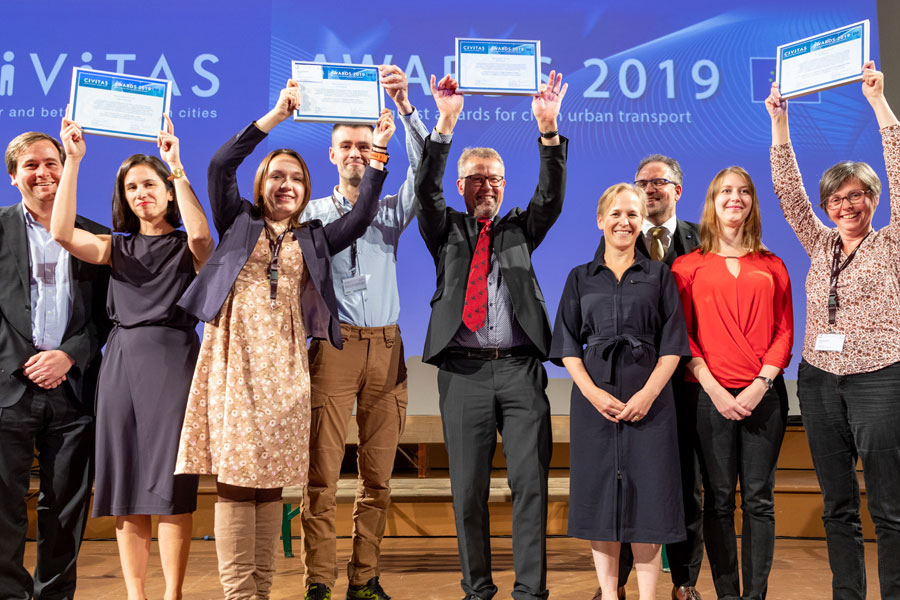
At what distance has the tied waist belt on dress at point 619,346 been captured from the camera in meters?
2.67

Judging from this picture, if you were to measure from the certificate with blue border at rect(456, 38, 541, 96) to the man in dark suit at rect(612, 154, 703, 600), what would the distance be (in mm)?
715

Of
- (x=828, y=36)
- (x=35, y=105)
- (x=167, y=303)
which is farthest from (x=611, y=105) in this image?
(x=35, y=105)

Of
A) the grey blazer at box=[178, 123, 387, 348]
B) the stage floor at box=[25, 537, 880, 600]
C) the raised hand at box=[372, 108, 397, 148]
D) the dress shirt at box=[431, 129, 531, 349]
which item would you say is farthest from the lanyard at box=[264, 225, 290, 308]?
the stage floor at box=[25, 537, 880, 600]

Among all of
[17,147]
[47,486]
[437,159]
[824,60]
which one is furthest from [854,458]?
[17,147]

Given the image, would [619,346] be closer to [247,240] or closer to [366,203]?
[366,203]

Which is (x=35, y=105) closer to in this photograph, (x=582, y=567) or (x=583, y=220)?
(x=583, y=220)

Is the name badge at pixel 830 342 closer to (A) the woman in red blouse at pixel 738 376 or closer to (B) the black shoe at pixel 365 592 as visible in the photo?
(A) the woman in red blouse at pixel 738 376

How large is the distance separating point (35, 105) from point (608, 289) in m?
4.12

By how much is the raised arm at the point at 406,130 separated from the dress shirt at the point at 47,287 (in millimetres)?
1313

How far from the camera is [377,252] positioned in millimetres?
3207

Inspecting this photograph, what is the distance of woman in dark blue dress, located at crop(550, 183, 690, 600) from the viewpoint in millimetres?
2619

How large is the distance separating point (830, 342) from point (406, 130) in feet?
5.79

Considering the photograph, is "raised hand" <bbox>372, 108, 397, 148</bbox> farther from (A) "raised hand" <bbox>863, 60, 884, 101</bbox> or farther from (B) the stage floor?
(B) the stage floor

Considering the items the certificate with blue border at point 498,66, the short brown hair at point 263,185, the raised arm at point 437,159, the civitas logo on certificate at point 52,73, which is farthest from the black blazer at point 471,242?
the civitas logo on certificate at point 52,73
